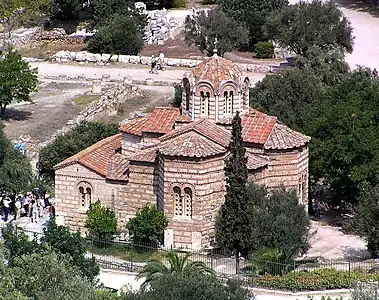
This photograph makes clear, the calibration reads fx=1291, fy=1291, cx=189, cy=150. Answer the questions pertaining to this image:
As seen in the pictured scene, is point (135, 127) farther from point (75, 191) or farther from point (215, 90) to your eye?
point (215, 90)

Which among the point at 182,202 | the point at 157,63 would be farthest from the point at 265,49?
the point at 182,202

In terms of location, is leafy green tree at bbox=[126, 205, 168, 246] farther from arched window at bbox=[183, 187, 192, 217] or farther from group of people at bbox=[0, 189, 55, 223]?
group of people at bbox=[0, 189, 55, 223]

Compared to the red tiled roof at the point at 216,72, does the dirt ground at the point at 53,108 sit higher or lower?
lower

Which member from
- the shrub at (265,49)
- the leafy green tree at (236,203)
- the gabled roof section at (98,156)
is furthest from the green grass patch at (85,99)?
the leafy green tree at (236,203)

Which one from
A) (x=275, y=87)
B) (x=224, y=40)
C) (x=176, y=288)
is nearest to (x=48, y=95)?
(x=224, y=40)

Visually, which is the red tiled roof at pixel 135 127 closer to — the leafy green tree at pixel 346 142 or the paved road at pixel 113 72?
the leafy green tree at pixel 346 142
